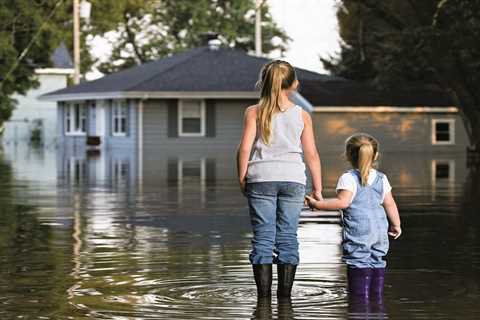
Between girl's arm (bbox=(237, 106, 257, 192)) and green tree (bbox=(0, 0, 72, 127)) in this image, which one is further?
green tree (bbox=(0, 0, 72, 127))

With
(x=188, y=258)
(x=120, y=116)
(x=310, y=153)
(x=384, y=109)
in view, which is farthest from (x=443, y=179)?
(x=120, y=116)

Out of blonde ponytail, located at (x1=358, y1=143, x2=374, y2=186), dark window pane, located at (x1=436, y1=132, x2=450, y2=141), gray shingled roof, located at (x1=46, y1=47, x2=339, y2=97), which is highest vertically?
gray shingled roof, located at (x1=46, y1=47, x2=339, y2=97)

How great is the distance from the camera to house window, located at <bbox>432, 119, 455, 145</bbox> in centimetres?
5816

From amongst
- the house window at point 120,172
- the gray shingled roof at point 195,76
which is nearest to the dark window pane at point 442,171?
the house window at point 120,172

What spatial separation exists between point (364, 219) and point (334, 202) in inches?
12.6

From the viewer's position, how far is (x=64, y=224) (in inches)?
695

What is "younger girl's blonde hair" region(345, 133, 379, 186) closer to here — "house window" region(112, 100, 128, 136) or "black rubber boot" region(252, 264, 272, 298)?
"black rubber boot" region(252, 264, 272, 298)

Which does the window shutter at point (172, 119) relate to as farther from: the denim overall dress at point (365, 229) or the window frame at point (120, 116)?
the denim overall dress at point (365, 229)

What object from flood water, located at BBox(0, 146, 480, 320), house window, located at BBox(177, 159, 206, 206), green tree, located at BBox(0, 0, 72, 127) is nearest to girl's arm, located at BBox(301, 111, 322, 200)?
flood water, located at BBox(0, 146, 480, 320)

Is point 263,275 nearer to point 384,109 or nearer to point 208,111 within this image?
point 384,109

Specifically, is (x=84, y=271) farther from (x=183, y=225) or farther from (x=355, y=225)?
(x=183, y=225)

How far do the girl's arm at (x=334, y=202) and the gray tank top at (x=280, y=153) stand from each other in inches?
A: 16.1

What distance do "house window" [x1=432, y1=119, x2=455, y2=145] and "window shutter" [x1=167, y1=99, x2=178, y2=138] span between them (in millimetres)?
11651

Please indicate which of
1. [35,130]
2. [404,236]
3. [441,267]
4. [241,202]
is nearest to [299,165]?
[441,267]
